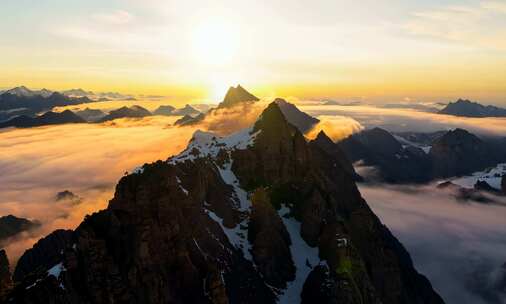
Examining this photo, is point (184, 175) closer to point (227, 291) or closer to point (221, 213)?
point (221, 213)

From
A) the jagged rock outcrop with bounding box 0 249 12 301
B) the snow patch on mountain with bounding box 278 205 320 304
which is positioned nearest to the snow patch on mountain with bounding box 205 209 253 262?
the snow patch on mountain with bounding box 278 205 320 304

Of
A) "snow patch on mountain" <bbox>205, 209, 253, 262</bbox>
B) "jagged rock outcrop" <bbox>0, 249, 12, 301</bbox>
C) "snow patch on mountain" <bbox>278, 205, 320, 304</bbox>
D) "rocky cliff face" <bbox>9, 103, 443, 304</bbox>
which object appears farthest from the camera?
"snow patch on mountain" <bbox>205, 209, 253, 262</bbox>

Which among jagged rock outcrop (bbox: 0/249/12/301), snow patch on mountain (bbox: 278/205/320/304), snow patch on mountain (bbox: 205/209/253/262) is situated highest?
jagged rock outcrop (bbox: 0/249/12/301)

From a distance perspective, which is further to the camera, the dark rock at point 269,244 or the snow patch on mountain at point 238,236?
the snow patch on mountain at point 238,236

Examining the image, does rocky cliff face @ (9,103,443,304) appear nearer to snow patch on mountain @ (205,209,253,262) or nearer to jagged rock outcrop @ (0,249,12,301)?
snow patch on mountain @ (205,209,253,262)

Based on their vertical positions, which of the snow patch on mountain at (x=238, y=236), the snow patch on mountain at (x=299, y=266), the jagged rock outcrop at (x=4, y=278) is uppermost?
the jagged rock outcrop at (x=4, y=278)

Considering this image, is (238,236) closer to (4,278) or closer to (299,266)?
(299,266)

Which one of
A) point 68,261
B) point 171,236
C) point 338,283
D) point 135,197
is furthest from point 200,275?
point 338,283

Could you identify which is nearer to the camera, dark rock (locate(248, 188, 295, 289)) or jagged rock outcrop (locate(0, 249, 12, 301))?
jagged rock outcrop (locate(0, 249, 12, 301))

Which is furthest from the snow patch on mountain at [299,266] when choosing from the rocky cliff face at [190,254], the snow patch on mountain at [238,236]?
the snow patch on mountain at [238,236]

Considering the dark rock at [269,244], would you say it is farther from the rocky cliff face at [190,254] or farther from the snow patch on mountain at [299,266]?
the snow patch on mountain at [299,266]

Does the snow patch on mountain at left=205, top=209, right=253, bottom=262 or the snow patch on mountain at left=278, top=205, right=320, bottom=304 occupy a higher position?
the snow patch on mountain at left=205, top=209, right=253, bottom=262
